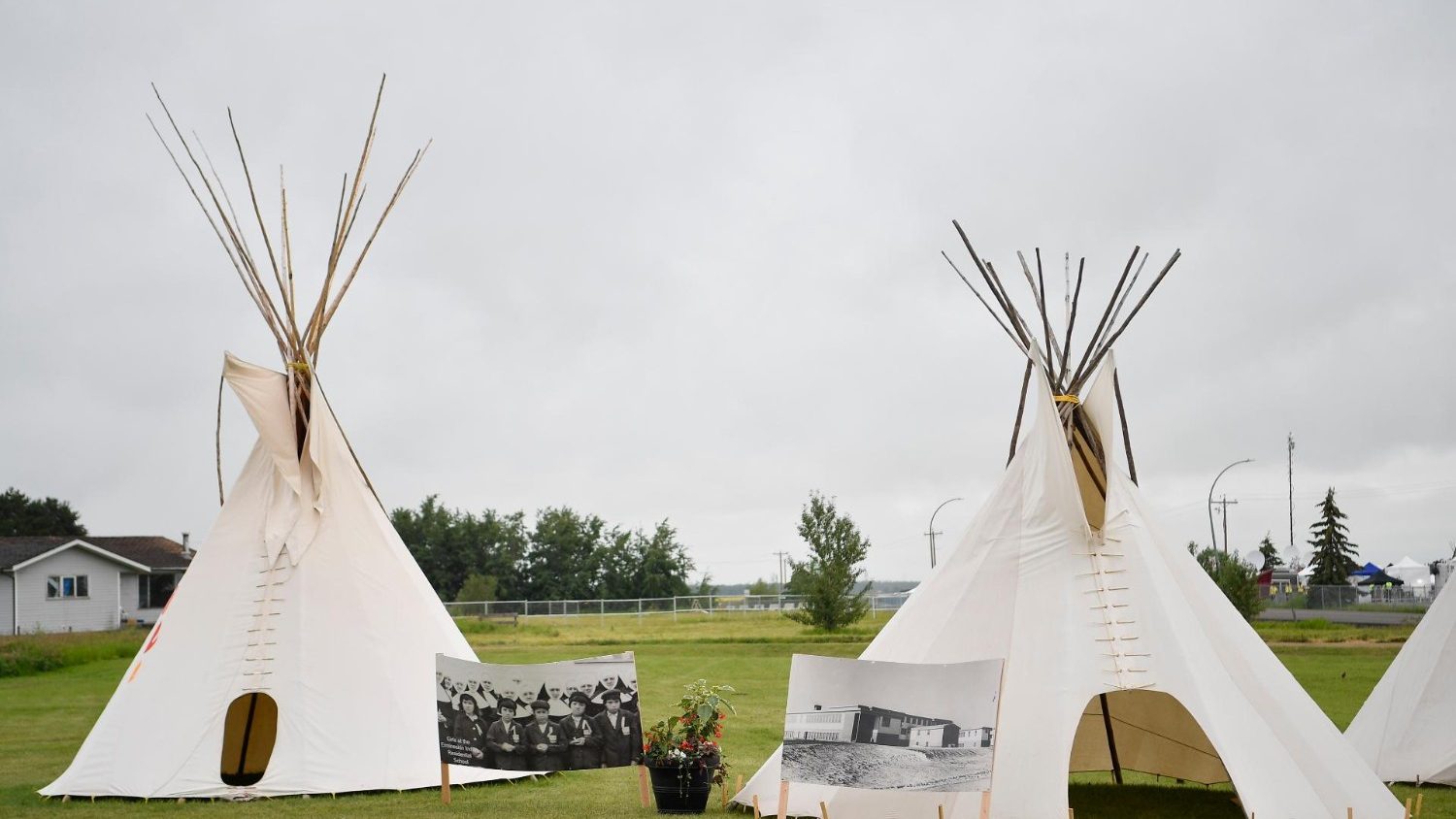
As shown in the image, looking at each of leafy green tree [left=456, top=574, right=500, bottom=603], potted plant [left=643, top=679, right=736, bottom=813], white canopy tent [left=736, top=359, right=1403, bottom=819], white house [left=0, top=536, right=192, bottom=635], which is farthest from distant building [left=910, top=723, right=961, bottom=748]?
leafy green tree [left=456, top=574, right=500, bottom=603]

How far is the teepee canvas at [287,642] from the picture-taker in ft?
33.4

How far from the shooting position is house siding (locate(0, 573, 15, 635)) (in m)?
41.9

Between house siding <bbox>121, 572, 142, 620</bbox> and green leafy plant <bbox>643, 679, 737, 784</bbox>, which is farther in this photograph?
house siding <bbox>121, 572, 142, 620</bbox>

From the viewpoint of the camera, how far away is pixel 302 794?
995 centimetres

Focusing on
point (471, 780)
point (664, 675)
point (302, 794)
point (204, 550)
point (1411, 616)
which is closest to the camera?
point (302, 794)

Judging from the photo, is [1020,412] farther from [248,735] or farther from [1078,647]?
[248,735]

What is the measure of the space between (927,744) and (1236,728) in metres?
2.12

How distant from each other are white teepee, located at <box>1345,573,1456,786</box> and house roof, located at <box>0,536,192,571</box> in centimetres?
4236

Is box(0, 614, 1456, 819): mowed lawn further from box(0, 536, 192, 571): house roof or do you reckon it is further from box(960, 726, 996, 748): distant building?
box(0, 536, 192, 571): house roof

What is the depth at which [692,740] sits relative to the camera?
30.9ft

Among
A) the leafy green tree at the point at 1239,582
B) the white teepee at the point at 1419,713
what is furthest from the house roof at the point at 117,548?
the white teepee at the point at 1419,713

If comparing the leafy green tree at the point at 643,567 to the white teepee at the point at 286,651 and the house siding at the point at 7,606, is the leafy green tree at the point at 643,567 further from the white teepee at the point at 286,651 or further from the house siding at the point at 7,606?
the white teepee at the point at 286,651

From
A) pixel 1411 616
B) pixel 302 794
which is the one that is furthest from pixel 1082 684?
pixel 1411 616

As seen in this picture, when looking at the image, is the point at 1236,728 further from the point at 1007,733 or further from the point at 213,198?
the point at 213,198
